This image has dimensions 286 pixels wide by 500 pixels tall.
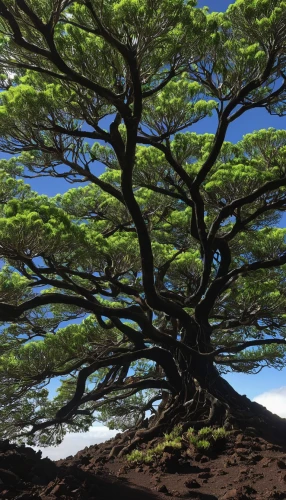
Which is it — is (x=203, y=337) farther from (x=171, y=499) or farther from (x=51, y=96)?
(x=51, y=96)

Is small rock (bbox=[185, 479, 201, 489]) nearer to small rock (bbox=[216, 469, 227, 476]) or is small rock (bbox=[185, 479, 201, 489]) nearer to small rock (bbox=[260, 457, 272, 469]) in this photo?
small rock (bbox=[216, 469, 227, 476])

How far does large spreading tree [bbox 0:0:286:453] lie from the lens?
646cm

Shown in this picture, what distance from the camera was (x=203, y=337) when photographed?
9844 millimetres

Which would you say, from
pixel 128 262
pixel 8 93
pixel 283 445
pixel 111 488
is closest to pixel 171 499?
pixel 111 488

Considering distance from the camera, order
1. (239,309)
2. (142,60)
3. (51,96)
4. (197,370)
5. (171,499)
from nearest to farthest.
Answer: (171,499), (142,60), (51,96), (197,370), (239,309)

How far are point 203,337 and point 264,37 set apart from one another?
5.95 meters

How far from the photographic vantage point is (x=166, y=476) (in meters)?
6.59

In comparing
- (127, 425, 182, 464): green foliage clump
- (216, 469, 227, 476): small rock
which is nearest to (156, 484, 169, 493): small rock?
(216, 469, 227, 476): small rock

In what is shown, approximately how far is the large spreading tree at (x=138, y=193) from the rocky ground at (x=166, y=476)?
48.7 inches

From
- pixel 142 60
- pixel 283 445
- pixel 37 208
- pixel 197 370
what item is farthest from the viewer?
pixel 197 370

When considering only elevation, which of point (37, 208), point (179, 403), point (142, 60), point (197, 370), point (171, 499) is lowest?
point (171, 499)

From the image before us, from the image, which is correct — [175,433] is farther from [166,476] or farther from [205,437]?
[166,476]

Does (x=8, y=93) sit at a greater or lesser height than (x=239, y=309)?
greater

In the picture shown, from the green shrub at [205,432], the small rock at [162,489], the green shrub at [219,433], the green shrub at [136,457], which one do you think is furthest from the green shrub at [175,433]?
the small rock at [162,489]
